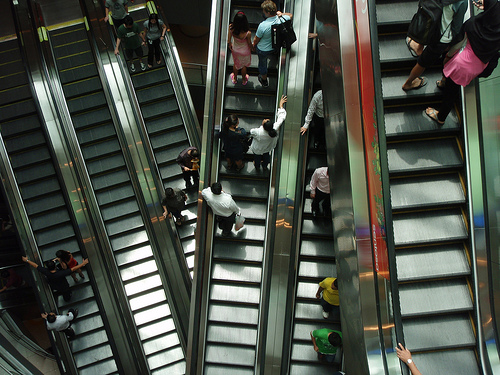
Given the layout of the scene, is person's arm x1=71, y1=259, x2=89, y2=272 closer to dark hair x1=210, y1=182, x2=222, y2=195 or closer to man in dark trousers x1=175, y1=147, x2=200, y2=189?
man in dark trousers x1=175, y1=147, x2=200, y2=189

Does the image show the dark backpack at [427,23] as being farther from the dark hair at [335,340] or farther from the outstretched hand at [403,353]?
the dark hair at [335,340]

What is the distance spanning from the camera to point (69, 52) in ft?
36.5

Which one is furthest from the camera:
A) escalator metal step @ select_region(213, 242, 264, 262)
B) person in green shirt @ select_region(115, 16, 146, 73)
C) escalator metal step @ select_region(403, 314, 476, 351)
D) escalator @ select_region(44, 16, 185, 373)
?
escalator @ select_region(44, 16, 185, 373)

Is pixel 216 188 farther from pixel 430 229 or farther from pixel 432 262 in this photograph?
pixel 432 262

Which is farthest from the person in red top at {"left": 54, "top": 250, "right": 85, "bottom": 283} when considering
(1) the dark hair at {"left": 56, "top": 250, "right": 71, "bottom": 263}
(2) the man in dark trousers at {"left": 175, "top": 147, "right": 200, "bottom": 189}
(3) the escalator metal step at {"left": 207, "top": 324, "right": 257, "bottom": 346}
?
(3) the escalator metal step at {"left": 207, "top": 324, "right": 257, "bottom": 346}

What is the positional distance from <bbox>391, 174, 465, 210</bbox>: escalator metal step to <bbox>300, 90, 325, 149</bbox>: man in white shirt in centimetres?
179

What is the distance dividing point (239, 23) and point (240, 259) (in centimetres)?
405

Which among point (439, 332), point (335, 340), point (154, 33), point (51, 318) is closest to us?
point (439, 332)

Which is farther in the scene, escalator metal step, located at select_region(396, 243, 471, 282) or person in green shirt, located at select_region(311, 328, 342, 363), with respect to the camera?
person in green shirt, located at select_region(311, 328, 342, 363)

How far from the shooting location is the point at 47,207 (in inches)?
388

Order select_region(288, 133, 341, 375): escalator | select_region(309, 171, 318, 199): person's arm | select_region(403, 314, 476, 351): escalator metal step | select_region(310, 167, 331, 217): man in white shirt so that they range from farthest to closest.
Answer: select_region(288, 133, 341, 375): escalator
select_region(309, 171, 318, 199): person's arm
select_region(310, 167, 331, 217): man in white shirt
select_region(403, 314, 476, 351): escalator metal step

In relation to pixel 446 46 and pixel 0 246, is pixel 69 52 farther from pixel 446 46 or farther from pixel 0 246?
pixel 446 46

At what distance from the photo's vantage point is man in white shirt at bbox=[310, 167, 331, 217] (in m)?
6.82

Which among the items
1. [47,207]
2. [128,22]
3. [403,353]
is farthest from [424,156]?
[47,207]
